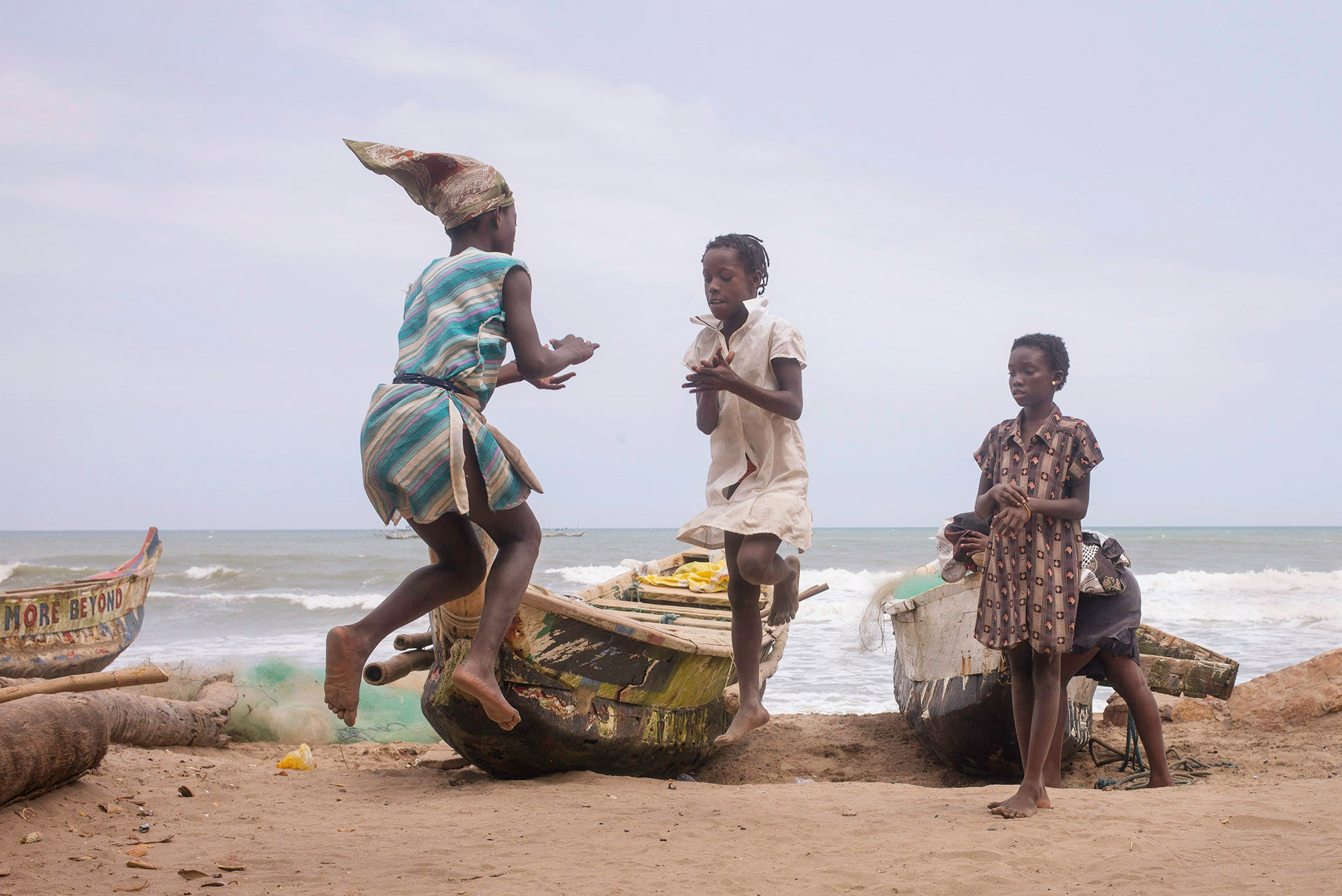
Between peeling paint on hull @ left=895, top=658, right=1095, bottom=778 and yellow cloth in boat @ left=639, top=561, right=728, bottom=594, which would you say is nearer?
peeling paint on hull @ left=895, top=658, right=1095, bottom=778

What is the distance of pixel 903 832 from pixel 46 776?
3.57m

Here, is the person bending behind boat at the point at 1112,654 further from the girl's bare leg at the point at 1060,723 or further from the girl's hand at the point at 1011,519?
the girl's hand at the point at 1011,519

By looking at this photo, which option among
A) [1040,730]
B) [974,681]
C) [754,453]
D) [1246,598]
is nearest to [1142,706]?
[974,681]

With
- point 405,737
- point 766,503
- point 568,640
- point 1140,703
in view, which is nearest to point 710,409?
point 766,503

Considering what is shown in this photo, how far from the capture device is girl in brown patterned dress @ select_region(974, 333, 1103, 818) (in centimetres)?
389

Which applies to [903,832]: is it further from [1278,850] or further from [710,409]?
[710,409]

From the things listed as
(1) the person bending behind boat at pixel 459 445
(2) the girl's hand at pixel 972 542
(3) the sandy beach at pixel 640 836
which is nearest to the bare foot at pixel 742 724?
(3) the sandy beach at pixel 640 836

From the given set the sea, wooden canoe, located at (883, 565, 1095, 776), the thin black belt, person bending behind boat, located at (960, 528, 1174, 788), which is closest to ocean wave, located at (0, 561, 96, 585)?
the sea

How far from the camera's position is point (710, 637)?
5984 mm

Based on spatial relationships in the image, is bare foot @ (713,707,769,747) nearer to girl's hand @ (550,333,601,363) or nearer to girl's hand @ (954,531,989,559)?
girl's hand @ (954,531,989,559)

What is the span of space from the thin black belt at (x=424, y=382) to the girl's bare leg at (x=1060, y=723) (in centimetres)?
295

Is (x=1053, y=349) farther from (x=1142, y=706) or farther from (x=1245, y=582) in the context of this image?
(x=1245, y=582)

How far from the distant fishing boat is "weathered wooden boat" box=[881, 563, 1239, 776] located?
1.34 m

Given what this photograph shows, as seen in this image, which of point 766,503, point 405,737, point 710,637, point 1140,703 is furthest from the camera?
point 405,737
